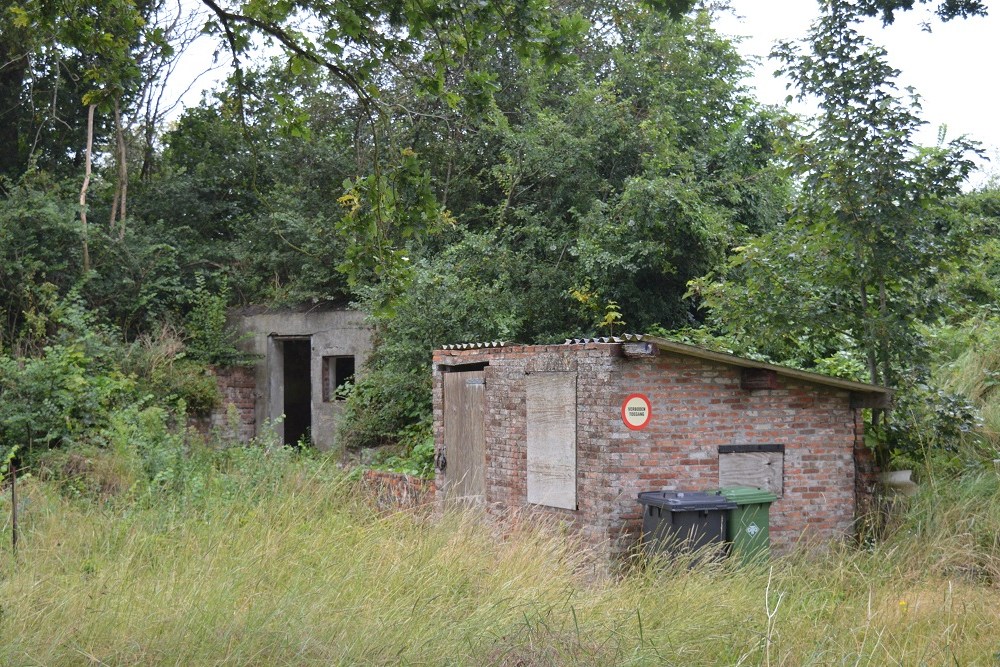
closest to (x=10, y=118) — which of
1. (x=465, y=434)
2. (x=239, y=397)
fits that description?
(x=239, y=397)

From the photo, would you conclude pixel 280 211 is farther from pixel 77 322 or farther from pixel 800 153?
pixel 800 153

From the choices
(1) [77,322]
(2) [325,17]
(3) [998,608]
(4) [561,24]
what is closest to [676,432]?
(3) [998,608]

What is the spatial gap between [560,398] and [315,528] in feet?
9.95

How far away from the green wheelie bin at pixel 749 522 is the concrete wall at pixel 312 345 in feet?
27.4

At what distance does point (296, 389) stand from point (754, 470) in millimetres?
10993

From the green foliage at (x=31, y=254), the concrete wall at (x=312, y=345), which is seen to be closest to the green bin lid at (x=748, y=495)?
the concrete wall at (x=312, y=345)

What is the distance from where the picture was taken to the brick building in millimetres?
9070

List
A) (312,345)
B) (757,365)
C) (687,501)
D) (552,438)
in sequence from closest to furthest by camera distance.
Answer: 1. (687,501)
2. (757,365)
3. (552,438)
4. (312,345)

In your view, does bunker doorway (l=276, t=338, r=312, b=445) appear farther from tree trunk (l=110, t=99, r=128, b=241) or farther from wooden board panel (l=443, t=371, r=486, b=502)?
wooden board panel (l=443, t=371, r=486, b=502)

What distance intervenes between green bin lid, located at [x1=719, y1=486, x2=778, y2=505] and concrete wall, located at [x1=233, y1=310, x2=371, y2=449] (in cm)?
824

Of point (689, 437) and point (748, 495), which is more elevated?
point (689, 437)

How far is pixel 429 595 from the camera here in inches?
239

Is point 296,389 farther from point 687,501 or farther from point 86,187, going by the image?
point 687,501

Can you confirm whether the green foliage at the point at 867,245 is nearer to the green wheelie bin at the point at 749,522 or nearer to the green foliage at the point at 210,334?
the green wheelie bin at the point at 749,522
